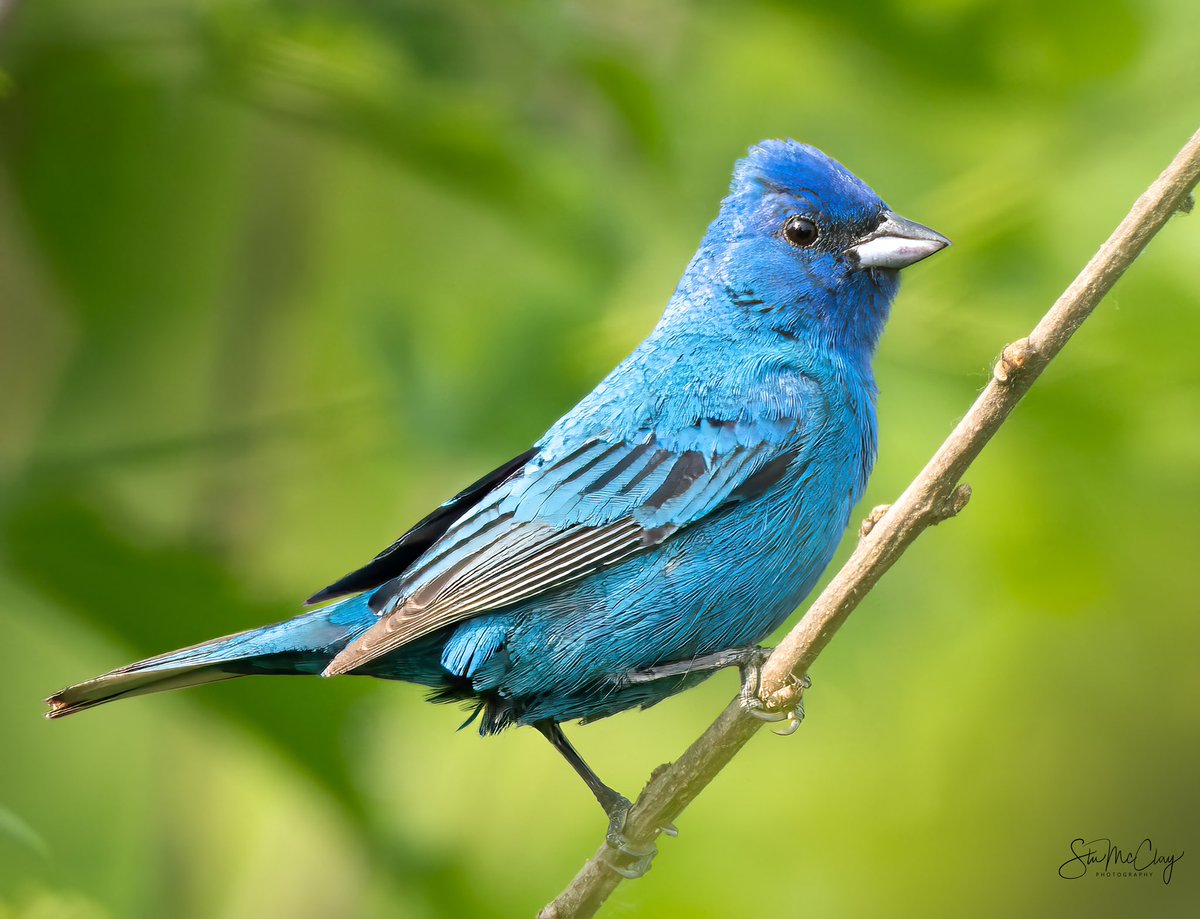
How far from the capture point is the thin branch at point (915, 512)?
3.15 metres

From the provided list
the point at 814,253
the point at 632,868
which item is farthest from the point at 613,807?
the point at 814,253

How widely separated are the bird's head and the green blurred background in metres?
0.30

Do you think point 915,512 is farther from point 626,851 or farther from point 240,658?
point 240,658

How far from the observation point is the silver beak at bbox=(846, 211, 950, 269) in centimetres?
494

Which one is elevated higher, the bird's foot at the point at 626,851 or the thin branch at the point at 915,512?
the thin branch at the point at 915,512

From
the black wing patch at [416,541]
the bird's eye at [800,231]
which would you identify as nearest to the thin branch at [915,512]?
the black wing patch at [416,541]

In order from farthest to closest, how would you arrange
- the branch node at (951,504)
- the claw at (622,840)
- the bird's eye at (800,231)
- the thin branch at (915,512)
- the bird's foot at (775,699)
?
1. the bird's eye at (800,231)
2. the claw at (622,840)
3. the bird's foot at (775,699)
4. the branch node at (951,504)
5. the thin branch at (915,512)

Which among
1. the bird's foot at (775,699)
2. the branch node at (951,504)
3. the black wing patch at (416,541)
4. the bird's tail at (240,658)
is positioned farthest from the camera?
the black wing patch at (416,541)

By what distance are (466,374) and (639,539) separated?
1.21 meters

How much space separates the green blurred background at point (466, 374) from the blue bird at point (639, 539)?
1.15ft

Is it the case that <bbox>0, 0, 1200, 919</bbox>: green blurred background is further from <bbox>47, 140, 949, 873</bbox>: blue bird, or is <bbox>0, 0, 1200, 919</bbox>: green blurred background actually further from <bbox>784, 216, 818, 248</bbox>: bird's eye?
<bbox>784, 216, 818, 248</bbox>: bird's eye

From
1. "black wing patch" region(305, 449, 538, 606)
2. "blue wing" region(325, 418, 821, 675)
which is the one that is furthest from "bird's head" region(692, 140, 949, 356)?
"black wing patch" region(305, 449, 538, 606)

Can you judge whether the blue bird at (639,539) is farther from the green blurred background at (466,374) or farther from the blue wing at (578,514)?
the green blurred background at (466,374)

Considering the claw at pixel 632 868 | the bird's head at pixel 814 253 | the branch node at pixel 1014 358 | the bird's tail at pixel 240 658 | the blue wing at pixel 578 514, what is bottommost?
the bird's tail at pixel 240 658
